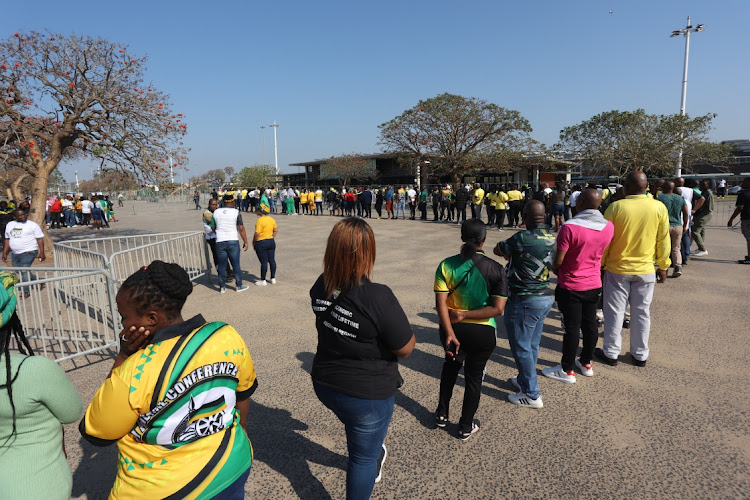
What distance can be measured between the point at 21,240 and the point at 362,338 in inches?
327

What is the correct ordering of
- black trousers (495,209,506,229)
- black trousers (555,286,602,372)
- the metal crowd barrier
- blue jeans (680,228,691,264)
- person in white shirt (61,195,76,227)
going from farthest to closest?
person in white shirt (61,195,76,227)
black trousers (495,209,506,229)
blue jeans (680,228,691,264)
the metal crowd barrier
black trousers (555,286,602,372)

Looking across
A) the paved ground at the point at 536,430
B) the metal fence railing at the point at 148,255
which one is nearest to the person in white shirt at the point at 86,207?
the metal fence railing at the point at 148,255

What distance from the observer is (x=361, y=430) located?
6.77ft

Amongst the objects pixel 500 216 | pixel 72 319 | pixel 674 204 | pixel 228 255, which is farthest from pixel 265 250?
pixel 500 216

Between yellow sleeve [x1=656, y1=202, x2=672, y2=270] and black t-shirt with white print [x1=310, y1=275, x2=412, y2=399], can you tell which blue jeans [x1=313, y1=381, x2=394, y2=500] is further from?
yellow sleeve [x1=656, y1=202, x2=672, y2=270]

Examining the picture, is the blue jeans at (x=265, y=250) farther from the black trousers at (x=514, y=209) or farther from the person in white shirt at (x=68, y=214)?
the person in white shirt at (x=68, y=214)

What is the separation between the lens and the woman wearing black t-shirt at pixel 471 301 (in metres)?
2.83

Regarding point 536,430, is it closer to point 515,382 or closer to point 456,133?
point 515,382

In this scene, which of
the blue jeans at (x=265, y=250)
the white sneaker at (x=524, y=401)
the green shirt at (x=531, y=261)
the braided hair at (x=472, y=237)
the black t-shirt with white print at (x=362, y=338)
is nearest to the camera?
the black t-shirt with white print at (x=362, y=338)

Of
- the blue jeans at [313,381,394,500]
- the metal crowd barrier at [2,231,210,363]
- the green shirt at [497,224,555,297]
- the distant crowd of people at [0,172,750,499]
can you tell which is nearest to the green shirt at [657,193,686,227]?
the distant crowd of people at [0,172,750,499]

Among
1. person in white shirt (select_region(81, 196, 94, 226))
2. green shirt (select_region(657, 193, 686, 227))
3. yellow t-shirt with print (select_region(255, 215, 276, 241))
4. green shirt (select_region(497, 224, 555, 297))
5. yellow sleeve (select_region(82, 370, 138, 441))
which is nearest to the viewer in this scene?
yellow sleeve (select_region(82, 370, 138, 441))

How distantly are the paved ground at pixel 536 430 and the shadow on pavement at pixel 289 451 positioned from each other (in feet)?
0.03

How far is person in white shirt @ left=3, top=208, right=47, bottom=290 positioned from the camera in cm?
731

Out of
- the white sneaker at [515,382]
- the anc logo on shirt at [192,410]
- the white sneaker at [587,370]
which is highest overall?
the anc logo on shirt at [192,410]
